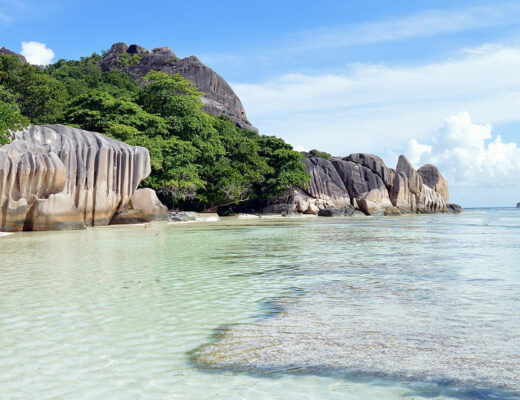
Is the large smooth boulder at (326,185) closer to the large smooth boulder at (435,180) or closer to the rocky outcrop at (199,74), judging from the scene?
the rocky outcrop at (199,74)

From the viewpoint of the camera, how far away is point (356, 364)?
122 inches

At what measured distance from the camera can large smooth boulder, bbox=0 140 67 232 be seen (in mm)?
16219

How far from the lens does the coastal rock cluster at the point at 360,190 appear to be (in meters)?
41.7

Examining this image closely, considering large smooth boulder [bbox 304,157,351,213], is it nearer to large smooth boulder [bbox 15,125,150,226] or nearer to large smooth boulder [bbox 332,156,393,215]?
large smooth boulder [bbox 332,156,393,215]

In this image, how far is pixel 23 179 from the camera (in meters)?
16.6

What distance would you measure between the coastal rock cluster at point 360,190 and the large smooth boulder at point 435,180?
2.51 meters

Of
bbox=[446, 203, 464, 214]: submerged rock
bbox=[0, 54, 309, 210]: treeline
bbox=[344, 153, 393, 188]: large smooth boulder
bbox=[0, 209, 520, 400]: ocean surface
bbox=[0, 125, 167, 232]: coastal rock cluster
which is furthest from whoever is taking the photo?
bbox=[446, 203, 464, 214]: submerged rock

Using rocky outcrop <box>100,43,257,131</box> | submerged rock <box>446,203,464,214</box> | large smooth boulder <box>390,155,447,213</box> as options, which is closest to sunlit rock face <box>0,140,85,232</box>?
large smooth boulder <box>390,155,447,213</box>

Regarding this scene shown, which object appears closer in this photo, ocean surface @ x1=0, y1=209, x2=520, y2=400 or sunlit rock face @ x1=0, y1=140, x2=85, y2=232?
ocean surface @ x1=0, y1=209, x2=520, y2=400

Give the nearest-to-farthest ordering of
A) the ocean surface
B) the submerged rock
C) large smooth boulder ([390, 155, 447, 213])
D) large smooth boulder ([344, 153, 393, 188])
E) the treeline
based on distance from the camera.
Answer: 1. the ocean surface
2. the treeline
3. large smooth boulder ([390, 155, 447, 213])
4. large smooth boulder ([344, 153, 393, 188])
5. the submerged rock

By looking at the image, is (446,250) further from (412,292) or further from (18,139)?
(18,139)

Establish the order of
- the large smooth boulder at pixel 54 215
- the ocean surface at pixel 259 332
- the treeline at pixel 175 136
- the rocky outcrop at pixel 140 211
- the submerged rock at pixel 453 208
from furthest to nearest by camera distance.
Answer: the submerged rock at pixel 453 208 < the treeline at pixel 175 136 < the rocky outcrop at pixel 140 211 < the large smooth boulder at pixel 54 215 < the ocean surface at pixel 259 332

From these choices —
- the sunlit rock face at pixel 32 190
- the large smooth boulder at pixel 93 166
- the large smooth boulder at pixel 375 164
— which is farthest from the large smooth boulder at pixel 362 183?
the sunlit rock face at pixel 32 190

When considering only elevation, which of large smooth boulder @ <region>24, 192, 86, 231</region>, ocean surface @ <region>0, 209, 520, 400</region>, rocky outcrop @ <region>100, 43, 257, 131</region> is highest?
rocky outcrop @ <region>100, 43, 257, 131</region>
